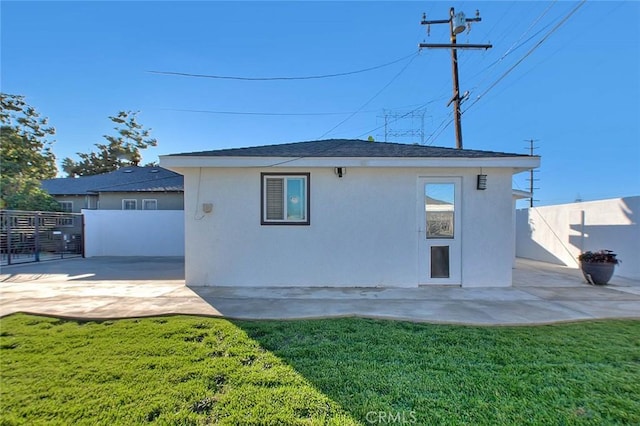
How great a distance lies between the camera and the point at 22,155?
18.0 m

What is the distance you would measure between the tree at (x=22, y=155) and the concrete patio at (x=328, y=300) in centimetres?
1197

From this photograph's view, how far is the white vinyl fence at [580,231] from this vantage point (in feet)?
26.7

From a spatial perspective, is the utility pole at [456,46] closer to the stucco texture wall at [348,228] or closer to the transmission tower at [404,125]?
the transmission tower at [404,125]

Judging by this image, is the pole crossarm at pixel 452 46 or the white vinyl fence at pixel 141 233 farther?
the white vinyl fence at pixel 141 233

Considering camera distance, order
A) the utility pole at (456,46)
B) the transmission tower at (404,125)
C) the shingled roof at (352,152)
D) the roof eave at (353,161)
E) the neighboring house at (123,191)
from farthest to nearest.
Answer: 1. the neighboring house at (123,191)
2. the transmission tower at (404,125)
3. the utility pole at (456,46)
4. the shingled roof at (352,152)
5. the roof eave at (353,161)

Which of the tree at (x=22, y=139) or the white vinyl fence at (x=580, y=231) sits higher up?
the tree at (x=22, y=139)

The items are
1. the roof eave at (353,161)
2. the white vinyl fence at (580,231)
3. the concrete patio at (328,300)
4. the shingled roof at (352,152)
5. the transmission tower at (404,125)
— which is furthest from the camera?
the transmission tower at (404,125)

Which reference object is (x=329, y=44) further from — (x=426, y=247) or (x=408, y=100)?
(x=426, y=247)

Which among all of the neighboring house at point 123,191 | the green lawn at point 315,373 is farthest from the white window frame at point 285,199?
the neighboring house at point 123,191

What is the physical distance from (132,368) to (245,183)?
171 inches

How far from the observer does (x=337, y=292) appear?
6.17 m

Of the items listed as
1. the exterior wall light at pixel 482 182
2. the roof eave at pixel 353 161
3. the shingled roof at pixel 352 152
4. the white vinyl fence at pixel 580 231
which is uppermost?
the shingled roof at pixel 352 152

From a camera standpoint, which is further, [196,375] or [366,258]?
[366,258]

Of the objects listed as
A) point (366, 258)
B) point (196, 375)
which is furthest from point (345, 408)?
point (366, 258)
